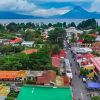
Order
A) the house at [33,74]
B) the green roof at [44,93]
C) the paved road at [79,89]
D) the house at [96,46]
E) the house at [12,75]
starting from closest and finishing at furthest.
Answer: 1. the green roof at [44,93]
2. the paved road at [79,89]
3. the house at [12,75]
4. the house at [33,74]
5. the house at [96,46]

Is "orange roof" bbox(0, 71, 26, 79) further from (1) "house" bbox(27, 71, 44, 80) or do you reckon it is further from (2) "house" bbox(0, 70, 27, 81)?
(1) "house" bbox(27, 71, 44, 80)

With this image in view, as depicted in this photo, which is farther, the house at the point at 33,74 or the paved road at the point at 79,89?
the house at the point at 33,74

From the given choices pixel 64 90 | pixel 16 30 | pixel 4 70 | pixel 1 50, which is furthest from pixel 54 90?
pixel 16 30

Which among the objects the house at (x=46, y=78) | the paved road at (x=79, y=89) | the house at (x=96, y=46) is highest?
the house at (x=46, y=78)

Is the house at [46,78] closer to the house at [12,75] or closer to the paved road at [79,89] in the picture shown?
the house at [12,75]

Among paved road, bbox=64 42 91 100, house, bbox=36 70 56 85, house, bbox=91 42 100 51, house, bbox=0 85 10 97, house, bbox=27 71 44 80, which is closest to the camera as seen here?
house, bbox=0 85 10 97

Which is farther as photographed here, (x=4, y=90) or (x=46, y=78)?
(x=46, y=78)

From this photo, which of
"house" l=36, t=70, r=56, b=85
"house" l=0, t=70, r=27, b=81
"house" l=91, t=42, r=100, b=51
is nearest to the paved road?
"house" l=36, t=70, r=56, b=85

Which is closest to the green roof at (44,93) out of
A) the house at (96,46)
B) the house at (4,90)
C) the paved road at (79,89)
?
the house at (4,90)

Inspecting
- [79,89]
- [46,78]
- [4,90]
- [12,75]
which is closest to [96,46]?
[79,89]

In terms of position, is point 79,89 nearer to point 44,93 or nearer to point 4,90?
point 44,93
